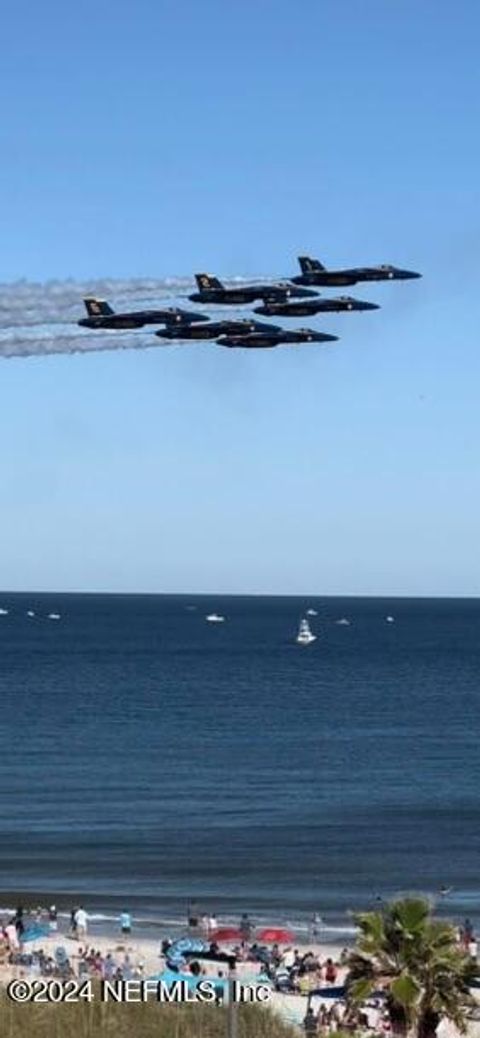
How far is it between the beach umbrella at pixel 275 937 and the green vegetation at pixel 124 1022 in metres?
25.0

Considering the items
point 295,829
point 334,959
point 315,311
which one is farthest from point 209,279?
point 334,959

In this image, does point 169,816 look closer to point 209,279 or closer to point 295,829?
point 295,829

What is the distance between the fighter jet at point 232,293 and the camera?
97000 mm

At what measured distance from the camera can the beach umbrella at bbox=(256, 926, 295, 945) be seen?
69.8 meters

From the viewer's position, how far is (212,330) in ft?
318

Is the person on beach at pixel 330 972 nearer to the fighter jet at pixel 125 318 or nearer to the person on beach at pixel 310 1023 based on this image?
the person on beach at pixel 310 1023

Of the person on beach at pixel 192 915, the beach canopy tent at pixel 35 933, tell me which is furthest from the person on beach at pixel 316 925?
the beach canopy tent at pixel 35 933

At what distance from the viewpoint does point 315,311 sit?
3893 inches

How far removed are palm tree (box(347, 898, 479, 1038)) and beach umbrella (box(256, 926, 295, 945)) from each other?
29954 millimetres

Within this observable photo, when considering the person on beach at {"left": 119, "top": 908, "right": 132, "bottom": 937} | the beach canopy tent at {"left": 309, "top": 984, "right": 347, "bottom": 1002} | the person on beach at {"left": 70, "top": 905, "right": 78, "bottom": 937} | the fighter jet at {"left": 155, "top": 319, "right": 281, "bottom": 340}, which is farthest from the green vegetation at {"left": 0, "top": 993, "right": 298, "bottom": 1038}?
the fighter jet at {"left": 155, "top": 319, "right": 281, "bottom": 340}

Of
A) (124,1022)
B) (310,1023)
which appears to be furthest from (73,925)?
(124,1022)

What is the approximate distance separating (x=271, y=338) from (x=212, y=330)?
436 cm

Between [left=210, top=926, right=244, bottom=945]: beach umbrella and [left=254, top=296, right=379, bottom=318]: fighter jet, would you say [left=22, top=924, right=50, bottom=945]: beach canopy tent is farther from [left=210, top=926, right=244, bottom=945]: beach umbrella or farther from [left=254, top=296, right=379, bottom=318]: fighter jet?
[left=254, top=296, right=379, bottom=318]: fighter jet

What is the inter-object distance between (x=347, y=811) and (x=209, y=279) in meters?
37.1
